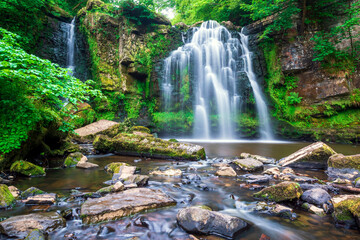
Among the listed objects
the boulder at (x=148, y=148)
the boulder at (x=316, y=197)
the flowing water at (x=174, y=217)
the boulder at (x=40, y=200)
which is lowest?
the flowing water at (x=174, y=217)

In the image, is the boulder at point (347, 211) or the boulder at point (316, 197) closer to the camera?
the boulder at point (347, 211)

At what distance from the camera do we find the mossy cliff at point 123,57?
1451 centimetres

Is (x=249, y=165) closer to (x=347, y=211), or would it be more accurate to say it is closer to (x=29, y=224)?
(x=347, y=211)

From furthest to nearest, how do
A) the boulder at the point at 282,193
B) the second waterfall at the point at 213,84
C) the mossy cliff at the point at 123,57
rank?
1. the mossy cliff at the point at 123,57
2. the second waterfall at the point at 213,84
3. the boulder at the point at 282,193

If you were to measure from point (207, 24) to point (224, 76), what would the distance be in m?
5.83

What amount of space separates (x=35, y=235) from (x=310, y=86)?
1641 cm

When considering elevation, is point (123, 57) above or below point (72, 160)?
above

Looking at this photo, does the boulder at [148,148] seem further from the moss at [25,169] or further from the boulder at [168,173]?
the moss at [25,169]

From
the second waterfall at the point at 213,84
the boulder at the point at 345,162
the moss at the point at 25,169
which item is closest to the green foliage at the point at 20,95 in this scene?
the moss at the point at 25,169

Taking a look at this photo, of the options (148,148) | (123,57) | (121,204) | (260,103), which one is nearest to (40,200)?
(121,204)

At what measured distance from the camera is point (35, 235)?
1.75 m

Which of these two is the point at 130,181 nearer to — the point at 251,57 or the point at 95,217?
the point at 95,217

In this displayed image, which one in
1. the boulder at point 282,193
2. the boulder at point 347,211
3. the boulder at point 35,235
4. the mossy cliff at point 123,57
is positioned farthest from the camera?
the mossy cliff at point 123,57

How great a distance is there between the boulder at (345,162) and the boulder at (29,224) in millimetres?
5604
